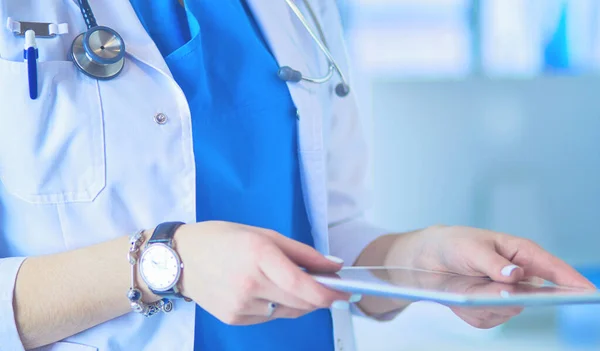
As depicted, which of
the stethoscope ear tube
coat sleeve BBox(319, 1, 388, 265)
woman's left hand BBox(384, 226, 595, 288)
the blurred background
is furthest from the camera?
the blurred background

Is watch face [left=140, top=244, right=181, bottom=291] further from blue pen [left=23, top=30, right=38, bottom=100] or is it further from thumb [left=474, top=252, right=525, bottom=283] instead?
thumb [left=474, top=252, right=525, bottom=283]

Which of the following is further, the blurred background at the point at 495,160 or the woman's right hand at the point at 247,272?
the blurred background at the point at 495,160

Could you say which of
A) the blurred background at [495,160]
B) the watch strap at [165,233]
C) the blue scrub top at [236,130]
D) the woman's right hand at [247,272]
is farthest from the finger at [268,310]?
the blurred background at [495,160]

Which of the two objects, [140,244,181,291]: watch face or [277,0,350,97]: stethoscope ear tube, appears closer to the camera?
[140,244,181,291]: watch face

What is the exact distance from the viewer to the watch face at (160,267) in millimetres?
699

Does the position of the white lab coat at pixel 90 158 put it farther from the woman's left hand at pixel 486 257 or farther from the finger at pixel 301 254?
the woman's left hand at pixel 486 257

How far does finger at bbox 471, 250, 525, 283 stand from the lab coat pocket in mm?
453

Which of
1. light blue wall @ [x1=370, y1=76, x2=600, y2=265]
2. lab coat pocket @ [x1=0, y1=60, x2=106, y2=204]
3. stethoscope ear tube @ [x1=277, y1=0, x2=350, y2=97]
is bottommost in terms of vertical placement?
light blue wall @ [x1=370, y1=76, x2=600, y2=265]

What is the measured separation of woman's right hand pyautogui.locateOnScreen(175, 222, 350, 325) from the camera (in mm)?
633

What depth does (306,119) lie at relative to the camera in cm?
101

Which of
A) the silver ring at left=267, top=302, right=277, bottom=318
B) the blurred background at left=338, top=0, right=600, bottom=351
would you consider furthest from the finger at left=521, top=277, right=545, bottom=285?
the blurred background at left=338, top=0, right=600, bottom=351

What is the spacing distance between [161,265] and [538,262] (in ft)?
1.49

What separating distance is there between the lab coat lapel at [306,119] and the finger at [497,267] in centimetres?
28

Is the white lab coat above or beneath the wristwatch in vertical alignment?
above
